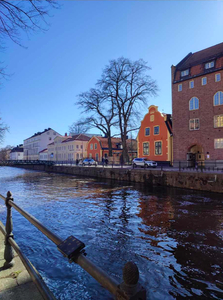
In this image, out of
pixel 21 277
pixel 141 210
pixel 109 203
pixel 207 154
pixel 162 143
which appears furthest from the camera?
pixel 162 143

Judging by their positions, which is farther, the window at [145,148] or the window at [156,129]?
the window at [145,148]

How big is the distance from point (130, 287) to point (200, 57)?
36937 millimetres

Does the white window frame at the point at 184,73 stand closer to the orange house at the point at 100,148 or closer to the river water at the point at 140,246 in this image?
the river water at the point at 140,246

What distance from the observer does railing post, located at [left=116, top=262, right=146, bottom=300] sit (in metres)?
1.35

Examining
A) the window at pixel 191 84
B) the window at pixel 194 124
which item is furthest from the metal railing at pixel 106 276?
the window at pixel 191 84

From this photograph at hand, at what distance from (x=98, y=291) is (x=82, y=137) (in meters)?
66.4

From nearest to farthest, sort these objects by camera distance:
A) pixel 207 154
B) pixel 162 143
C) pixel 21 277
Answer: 1. pixel 21 277
2. pixel 207 154
3. pixel 162 143

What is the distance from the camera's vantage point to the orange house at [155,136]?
3447 centimetres

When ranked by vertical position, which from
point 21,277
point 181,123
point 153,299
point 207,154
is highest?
point 181,123

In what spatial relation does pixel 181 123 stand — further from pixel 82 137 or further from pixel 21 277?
pixel 82 137

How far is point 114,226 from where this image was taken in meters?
8.63

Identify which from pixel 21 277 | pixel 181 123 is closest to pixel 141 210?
pixel 21 277

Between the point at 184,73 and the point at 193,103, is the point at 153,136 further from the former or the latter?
the point at 184,73

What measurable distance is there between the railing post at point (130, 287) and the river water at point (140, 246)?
359cm
